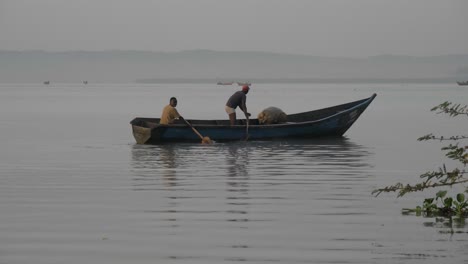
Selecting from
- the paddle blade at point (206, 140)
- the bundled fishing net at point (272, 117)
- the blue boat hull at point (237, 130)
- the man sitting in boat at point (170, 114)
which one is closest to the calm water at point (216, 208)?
the paddle blade at point (206, 140)

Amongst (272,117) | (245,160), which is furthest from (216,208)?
(272,117)

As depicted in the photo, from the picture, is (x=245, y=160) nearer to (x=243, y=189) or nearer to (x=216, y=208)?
(x=243, y=189)

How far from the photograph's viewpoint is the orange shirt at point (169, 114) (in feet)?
88.8

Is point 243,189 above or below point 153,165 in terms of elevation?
below

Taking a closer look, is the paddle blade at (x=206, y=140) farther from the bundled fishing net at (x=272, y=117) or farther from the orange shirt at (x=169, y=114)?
the bundled fishing net at (x=272, y=117)

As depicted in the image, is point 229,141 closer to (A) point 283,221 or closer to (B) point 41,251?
(A) point 283,221

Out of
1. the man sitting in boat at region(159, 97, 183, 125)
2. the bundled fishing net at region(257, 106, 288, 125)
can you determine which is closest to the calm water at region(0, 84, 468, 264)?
the man sitting in boat at region(159, 97, 183, 125)

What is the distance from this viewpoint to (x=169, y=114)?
2720 centimetres

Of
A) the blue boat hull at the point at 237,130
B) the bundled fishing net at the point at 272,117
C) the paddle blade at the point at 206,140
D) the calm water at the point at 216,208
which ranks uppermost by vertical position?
the bundled fishing net at the point at 272,117

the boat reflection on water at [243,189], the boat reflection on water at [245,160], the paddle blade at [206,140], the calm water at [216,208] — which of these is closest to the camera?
the calm water at [216,208]

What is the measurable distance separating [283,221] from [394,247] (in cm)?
212

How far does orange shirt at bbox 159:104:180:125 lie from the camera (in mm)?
27062

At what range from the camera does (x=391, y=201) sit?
45.6 ft

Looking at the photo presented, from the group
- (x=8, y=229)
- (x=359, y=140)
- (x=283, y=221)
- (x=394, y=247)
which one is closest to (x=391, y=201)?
(x=283, y=221)
